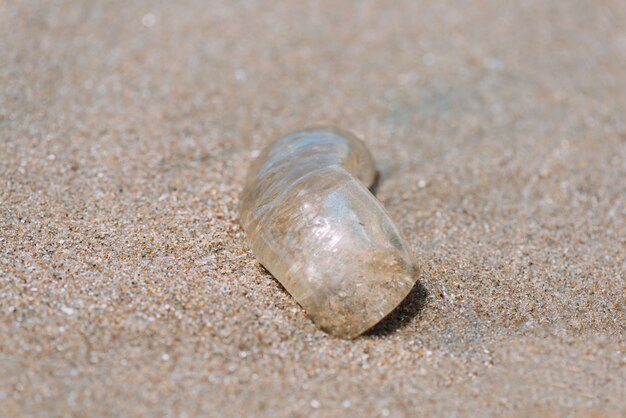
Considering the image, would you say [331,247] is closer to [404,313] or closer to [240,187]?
[404,313]

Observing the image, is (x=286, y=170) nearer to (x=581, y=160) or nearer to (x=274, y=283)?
(x=274, y=283)

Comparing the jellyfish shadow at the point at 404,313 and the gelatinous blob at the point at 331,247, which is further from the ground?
the gelatinous blob at the point at 331,247

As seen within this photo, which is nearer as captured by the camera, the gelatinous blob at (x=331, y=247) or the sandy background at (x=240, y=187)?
the sandy background at (x=240, y=187)

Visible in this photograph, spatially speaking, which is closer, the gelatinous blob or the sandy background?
the sandy background

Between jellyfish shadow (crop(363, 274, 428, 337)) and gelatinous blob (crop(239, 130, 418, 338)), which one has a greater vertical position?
gelatinous blob (crop(239, 130, 418, 338))

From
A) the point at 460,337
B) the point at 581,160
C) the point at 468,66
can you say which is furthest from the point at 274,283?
the point at 468,66
